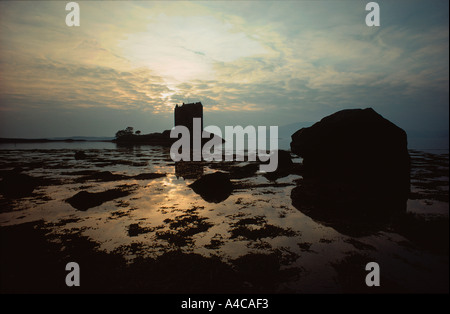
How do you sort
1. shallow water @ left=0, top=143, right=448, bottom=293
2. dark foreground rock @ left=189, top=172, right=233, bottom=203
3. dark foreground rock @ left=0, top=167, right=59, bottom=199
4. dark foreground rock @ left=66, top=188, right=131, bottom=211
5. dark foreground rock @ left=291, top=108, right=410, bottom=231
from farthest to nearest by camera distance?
dark foreground rock @ left=189, top=172, right=233, bottom=203 → dark foreground rock @ left=0, top=167, right=59, bottom=199 → dark foreground rock @ left=66, top=188, right=131, bottom=211 → dark foreground rock @ left=291, top=108, right=410, bottom=231 → shallow water @ left=0, top=143, right=448, bottom=293

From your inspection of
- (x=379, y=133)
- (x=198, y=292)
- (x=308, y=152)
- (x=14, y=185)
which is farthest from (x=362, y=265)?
(x=14, y=185)

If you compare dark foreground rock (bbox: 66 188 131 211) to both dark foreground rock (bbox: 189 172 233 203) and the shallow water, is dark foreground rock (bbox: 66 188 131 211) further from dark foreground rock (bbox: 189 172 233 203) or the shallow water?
dark foreground rock (bbox: 189 172 233 203)

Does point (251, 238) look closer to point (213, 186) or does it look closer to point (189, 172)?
point (213, 186)

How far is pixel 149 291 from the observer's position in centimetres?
396

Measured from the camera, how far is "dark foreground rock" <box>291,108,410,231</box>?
8.43m

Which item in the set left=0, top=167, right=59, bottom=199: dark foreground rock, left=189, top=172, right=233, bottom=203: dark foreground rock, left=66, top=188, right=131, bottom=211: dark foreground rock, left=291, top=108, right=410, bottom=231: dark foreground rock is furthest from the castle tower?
left=66, top=188, right=131, bottom=211: dark foreground rock

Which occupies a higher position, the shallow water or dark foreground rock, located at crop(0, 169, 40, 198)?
dark foreground rock, located at crop(0, 169, 40, 198)

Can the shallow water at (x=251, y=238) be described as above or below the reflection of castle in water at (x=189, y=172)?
below

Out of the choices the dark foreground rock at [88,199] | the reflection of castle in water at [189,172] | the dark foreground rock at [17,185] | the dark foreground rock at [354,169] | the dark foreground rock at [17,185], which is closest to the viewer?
the dark foreground rock at [354,169]

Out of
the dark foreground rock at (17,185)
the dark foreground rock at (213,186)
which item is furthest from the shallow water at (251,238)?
the dark foreground rock at (17,185)

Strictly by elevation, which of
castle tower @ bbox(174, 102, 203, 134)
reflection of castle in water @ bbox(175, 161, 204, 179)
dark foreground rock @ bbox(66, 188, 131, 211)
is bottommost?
dark foreground rock @ bbox(66, 188, 131, 211)

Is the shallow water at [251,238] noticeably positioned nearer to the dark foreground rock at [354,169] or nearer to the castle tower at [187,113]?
the dark foreground rock at [354,169]

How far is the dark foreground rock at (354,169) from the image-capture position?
8.43m
